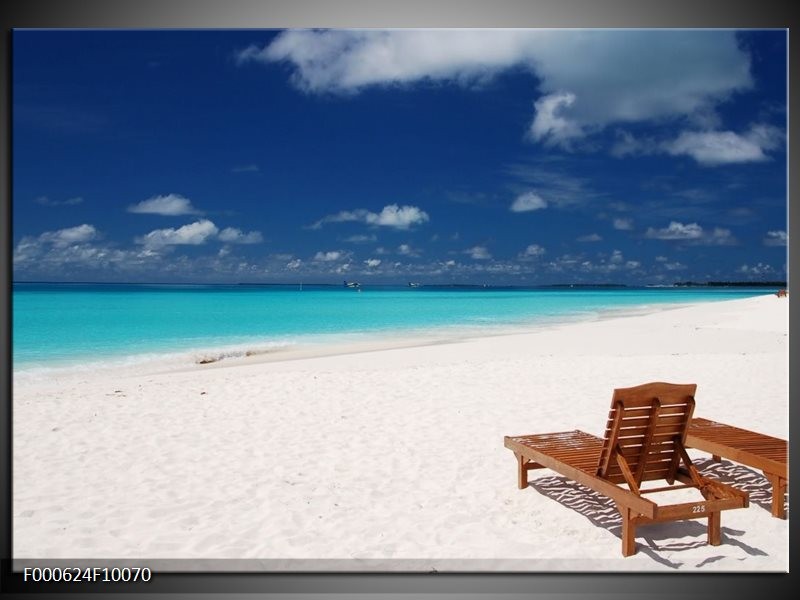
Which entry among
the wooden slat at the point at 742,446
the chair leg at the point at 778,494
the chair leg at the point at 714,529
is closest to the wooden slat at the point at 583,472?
the chair leg at the point at 714,529

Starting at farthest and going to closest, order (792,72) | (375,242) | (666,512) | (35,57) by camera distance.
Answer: (375,242), (35,57), (666,512), (792,72)

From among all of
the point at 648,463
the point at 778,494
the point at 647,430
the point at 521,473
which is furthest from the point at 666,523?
the point at 521,473

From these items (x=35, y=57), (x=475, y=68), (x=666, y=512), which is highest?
(x=475, y=68)

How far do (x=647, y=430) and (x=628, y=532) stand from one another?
0.56 meters

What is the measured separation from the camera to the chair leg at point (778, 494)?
381 cm

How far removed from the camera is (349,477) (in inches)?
191

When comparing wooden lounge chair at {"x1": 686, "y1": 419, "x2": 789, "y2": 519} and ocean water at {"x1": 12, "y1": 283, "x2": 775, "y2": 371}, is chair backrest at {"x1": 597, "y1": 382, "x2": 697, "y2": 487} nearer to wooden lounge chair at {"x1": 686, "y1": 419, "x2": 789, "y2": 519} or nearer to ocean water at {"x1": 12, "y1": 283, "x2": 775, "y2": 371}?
wooden lounge chair at {"x1": 686, "y1": 419, "x2": 789, "y2": 519}

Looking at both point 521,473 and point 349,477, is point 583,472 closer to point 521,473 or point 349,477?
point 521,473

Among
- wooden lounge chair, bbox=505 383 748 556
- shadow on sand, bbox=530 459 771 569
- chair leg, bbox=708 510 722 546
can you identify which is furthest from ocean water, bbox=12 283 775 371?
chair leg, bbox=708 510 722 546

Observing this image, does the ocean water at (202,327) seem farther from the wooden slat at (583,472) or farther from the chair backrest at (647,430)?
the chair backrest at (647,430)

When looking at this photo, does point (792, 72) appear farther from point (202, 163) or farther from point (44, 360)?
point (202, 163)

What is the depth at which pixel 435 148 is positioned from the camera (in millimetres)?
55938

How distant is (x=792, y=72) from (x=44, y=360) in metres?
16.3

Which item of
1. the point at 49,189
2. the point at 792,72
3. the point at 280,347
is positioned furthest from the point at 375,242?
the point at 792,72
